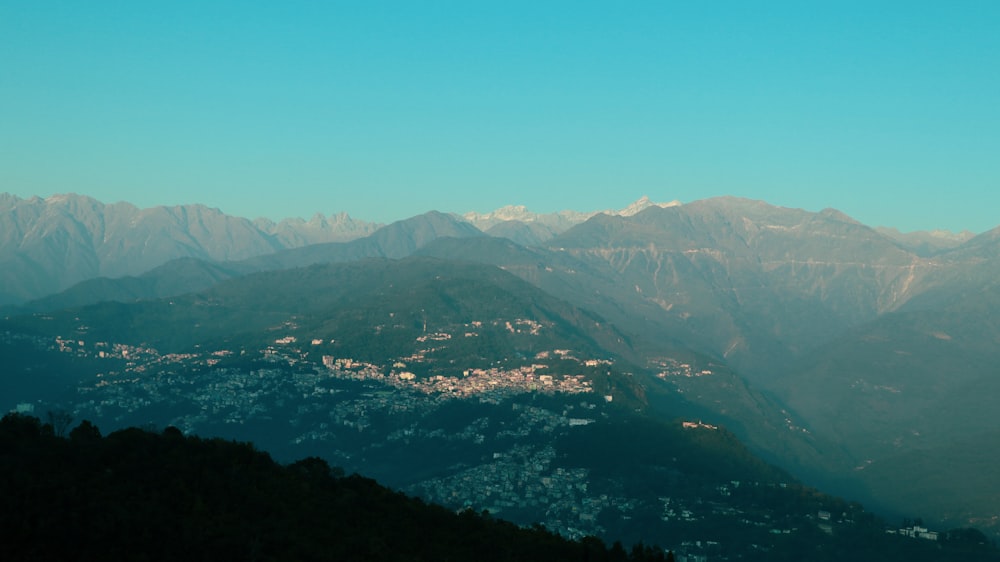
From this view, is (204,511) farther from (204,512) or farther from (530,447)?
(530,447)

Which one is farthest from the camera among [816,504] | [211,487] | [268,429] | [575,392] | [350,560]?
[575,392]

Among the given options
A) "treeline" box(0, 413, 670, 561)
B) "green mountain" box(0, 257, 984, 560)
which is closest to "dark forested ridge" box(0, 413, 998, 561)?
"treeline" box(0, 413, 670, 561)

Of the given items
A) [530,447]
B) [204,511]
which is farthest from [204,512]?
[530,447]

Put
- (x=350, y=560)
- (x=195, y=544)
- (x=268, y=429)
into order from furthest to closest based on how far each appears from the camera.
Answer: (x=268, y=429) → (x=350, y=560) → (x=195, y=544)

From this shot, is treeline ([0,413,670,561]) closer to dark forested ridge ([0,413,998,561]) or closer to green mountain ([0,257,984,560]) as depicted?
dark forested ridge ([0,413,998,561])

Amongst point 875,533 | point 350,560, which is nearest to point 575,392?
point 875,533

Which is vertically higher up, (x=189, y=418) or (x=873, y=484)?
(x=189, y=418)

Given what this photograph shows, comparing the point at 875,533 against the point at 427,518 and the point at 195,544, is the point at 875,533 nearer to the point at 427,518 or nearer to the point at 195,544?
the point at 427,518
